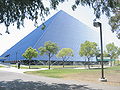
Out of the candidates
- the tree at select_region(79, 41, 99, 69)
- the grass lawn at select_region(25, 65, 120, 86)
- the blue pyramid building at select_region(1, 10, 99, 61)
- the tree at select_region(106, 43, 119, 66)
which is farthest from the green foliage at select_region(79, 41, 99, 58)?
the blue pyramid building at select_region(1, 10, 99, 61)

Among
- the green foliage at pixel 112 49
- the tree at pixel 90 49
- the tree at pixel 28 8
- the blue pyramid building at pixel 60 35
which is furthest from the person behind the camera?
the blue pyramid building at pixel 60 35

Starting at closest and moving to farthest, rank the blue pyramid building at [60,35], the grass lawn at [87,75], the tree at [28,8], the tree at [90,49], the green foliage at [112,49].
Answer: the tree at [28,8], the grass lawn at [87,75], the tree at [90,49], the green foliage at [112,49], the blue pyramid building at [60,35]

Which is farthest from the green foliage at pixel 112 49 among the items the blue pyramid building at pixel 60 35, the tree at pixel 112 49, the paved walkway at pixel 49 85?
the paved walkway at pixel 49 85

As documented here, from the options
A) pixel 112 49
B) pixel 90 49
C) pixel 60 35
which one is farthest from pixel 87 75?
pixel 60 35

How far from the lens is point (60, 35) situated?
317 feet

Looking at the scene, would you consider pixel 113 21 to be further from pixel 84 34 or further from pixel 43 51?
pixel 84 34

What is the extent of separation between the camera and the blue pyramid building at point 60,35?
3580 inches

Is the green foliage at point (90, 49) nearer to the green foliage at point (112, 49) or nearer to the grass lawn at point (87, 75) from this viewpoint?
the grass lawn at point (87, 75)

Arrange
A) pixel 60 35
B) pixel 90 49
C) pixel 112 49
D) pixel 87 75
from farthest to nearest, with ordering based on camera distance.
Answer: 1. pixel 60 35
2. pixel 112 49
3. pixel 90 49
4. pixel 87 75

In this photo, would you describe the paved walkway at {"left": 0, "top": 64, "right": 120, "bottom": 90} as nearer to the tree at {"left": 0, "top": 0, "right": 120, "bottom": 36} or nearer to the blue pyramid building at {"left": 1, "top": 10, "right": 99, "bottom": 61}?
the tree at {"left": 0, "top": 0, "right": 120, "bottom": 36}

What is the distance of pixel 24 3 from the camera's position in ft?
33.4

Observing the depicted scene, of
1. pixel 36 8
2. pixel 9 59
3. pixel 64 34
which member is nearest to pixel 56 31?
pixel 64 34

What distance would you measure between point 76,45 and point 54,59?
673 inches

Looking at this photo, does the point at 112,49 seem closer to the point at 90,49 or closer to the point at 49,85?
the point at 90,49
